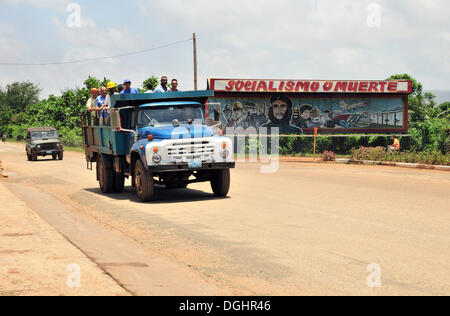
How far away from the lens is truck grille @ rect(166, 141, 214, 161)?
1405 cm

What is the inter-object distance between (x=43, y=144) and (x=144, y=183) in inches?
957

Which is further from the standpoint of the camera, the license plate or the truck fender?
the truck fender

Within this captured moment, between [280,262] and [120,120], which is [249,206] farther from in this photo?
[280,262]

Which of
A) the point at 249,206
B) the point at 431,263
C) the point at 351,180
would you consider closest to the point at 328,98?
the point at 351,180

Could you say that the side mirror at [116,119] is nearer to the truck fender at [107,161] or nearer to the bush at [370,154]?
the truck fender at [107,161]

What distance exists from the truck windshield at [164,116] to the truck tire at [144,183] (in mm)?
1176

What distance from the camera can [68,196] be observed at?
1698 cm

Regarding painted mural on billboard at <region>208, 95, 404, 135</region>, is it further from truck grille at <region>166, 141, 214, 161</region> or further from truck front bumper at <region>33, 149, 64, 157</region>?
truck grille at <region>166, 141, 214, 161</region>

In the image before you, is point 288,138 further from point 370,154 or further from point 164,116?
point 164,116

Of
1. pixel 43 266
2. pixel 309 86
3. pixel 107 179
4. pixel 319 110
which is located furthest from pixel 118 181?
pixel 319 110

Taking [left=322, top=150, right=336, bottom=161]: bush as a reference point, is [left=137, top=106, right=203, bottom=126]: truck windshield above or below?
above

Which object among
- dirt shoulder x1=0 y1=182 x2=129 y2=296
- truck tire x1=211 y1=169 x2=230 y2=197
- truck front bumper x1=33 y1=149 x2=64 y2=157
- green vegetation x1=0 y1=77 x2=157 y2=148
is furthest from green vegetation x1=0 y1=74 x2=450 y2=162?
dirt shoulder x1=0 y1=182 x2=129 y2=296

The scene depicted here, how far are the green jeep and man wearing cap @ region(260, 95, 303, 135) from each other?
15.4 metres

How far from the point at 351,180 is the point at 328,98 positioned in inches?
1058
